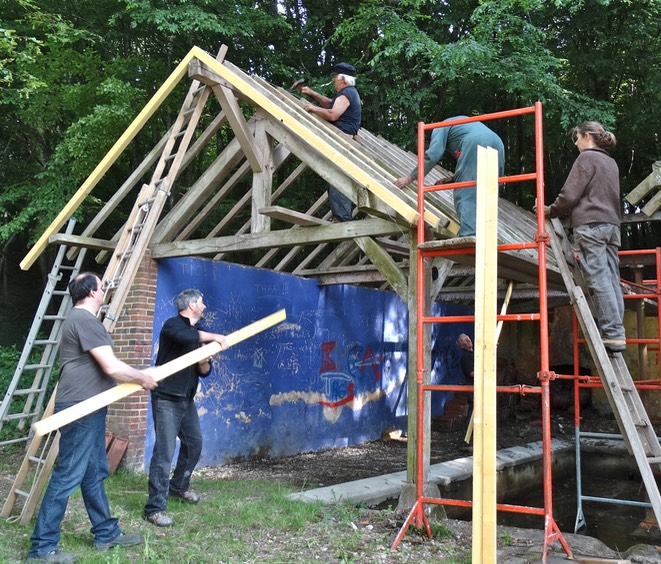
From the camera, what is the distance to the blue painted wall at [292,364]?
8.16 m

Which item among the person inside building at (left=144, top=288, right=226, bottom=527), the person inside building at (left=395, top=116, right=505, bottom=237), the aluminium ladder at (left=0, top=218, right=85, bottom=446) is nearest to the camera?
the person inside building at (left=144, top=288, right=226, bottom=527)

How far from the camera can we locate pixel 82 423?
4.15m

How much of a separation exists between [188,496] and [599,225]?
14.4ft

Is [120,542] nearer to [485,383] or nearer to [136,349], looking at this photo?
[485,383]

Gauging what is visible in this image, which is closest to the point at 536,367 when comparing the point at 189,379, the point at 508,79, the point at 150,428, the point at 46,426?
the point at 508,79

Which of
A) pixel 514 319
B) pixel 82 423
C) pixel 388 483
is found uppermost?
pixel 514 319

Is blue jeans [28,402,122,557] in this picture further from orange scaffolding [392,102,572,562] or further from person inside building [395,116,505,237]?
person inside building [395,116,505,237]

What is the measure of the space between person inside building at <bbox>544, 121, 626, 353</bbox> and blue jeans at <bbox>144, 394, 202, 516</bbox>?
356 centimetres

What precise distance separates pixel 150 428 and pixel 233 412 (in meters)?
1.31

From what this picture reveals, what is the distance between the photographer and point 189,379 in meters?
5.32

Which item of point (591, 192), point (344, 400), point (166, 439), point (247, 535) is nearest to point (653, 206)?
point (591, 192)

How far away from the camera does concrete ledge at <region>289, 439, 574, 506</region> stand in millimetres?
6207

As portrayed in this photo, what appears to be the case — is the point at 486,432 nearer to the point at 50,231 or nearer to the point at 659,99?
the point at 50,231

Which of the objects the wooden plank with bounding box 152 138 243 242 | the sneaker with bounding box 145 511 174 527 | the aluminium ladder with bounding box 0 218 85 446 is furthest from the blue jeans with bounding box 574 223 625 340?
the aluminium ladder with bounding box 0 218 85 446
